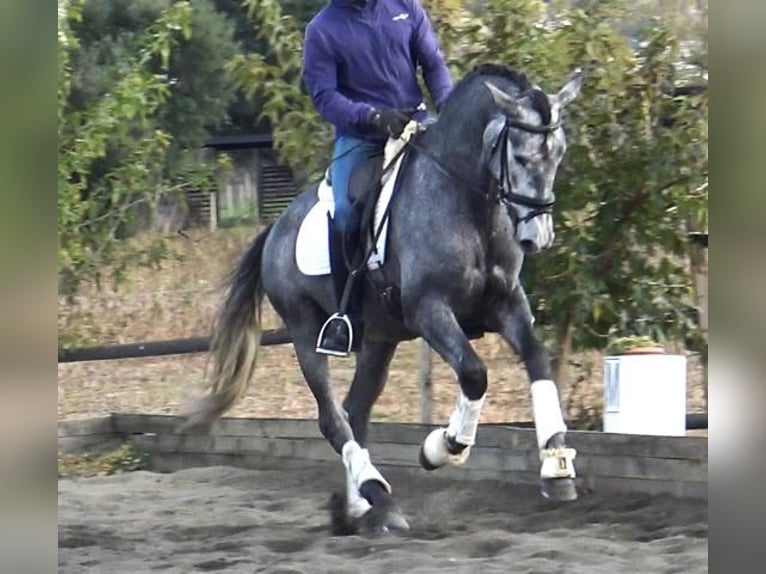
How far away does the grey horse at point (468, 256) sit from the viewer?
4.60m

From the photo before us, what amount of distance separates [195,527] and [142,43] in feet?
10.0

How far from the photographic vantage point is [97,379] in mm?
9805

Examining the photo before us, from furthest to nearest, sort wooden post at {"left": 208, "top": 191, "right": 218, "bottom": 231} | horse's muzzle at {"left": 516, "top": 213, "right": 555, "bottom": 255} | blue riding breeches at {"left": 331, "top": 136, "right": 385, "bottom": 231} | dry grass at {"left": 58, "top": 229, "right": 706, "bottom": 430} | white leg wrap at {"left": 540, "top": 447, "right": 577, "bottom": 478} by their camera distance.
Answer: wooden post at {"left": 208, "top": 191, "right": 218, "bottom": 231} < dry grass at {"left": 58, "top": 229, "right": 706, "bottom": 430} < blue riding breeches at {"left": 331, "top": 136, "right": 385, "bottom": 231} < white leg wrap at {"left": 540, "top": 447, "right": 577, "bottom": 478} < horse's muzzle at {"left": 516, "top": 213, "right": 555, "bottom": 255}

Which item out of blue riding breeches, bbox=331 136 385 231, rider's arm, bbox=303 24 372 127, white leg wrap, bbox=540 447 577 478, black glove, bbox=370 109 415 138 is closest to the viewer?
white leg wrap, bbox=540 447 577 478

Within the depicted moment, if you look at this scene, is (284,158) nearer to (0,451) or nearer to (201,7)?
(201,7)

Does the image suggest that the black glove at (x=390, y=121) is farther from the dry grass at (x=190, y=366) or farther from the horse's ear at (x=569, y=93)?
the dry grass at (x=190, y=366)

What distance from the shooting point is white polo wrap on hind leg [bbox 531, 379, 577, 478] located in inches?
181

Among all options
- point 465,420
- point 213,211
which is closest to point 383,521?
point 465,420

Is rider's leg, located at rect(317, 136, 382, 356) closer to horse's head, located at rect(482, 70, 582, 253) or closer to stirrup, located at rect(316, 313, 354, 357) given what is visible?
stirrup, located at rect(316, 313, 354, 357)

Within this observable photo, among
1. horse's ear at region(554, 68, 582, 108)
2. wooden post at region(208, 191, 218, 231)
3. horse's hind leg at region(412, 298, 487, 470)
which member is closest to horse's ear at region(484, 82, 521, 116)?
horse's ear at region(554, 68, 582, 108)

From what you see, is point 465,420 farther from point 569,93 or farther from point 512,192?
point 569,93

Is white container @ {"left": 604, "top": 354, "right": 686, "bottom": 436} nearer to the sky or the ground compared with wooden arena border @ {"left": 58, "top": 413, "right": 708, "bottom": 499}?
nearer to the sky

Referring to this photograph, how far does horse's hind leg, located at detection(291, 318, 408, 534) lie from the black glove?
1047 millimetres

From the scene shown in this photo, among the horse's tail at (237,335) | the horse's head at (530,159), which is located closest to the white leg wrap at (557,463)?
the horse's head at (530,159)
